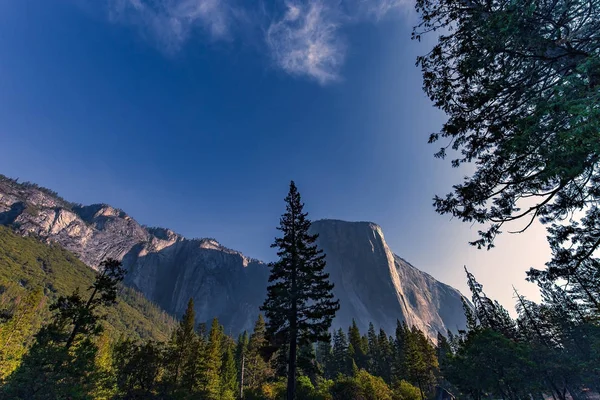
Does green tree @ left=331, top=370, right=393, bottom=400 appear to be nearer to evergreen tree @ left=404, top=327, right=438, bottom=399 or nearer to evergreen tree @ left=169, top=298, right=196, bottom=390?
evergreen tree @ left=404, top=327, right=438, bottom=399

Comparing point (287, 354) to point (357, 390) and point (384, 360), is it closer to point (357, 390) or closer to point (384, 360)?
point (357, 390)

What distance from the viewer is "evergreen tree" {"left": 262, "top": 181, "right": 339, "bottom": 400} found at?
49.9 feet

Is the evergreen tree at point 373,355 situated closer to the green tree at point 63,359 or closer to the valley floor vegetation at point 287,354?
the valley floor vegetation at point 287,354

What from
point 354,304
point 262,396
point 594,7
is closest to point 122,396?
point 262,396

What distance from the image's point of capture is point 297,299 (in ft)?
51.7

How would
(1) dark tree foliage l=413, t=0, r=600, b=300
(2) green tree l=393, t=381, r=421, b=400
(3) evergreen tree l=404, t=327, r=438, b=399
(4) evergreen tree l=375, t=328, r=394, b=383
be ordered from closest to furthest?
1. (1) dark tree foliage l=413, t=0, r=600, b=300
2. (2) green tree l=393, t=381, r=421, b=400
3. (3) evergreen tree l=404, t=327, r=438, b=399
4. (4) evergreen tree l=375, t=328, r=394, b=383

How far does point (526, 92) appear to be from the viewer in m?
5.91

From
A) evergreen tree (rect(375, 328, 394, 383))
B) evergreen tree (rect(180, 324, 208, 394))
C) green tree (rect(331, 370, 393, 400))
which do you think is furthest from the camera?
evergreen tree (rect(375, 328, 394, 383))

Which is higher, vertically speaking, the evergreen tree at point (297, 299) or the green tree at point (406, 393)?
the evergreen tree at point (297, 299)

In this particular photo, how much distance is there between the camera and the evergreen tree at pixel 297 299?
1521 centimetres

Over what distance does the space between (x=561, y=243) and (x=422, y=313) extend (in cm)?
22049

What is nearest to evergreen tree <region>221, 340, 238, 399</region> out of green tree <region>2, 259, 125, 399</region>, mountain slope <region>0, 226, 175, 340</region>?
green tree <region>2, 259, 125, 399</region>

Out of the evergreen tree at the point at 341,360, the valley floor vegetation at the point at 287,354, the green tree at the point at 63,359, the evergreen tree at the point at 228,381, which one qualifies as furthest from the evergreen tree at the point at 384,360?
the green tree at the point at 63,359

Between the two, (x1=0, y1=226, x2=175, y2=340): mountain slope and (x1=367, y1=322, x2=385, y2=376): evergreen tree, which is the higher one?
(x1=0, y1=226, x2=175, y2=340): mountain slope
